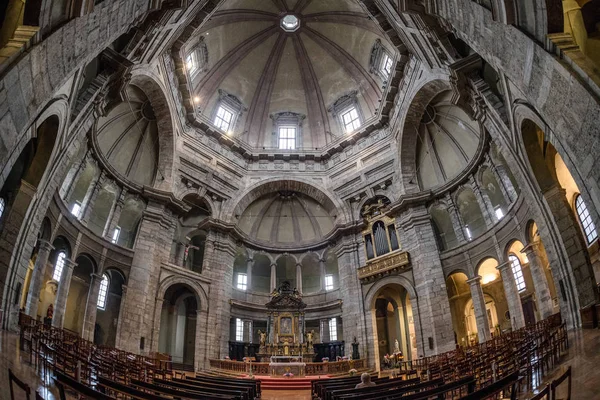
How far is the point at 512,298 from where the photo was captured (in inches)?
723

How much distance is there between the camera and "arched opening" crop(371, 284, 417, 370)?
25.1 meters

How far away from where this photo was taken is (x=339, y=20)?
3056 centimetres

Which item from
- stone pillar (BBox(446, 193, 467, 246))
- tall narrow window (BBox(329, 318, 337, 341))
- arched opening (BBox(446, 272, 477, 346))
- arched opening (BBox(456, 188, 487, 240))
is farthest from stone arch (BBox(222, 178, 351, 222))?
arched opening (BBox(446, 272, 477, 346))

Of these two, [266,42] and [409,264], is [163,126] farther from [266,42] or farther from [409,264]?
[409,264]

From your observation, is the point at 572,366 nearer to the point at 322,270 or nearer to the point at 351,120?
the point at 322,270

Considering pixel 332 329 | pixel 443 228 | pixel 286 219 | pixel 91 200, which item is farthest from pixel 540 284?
pixel 91 200

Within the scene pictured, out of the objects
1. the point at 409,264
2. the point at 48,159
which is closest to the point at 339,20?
the point at 409,264

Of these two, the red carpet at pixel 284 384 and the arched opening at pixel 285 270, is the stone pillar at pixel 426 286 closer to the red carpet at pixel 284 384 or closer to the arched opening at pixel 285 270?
the red carpet at pixel 284 384

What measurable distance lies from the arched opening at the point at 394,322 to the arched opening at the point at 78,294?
17827 millimetres

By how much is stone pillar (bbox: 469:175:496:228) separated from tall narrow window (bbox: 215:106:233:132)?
19692 mm

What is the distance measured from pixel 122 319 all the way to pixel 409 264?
17.0 m

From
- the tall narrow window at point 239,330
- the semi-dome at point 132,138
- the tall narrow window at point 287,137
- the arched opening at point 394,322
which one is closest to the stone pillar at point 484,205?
the arched opening at point 394,322

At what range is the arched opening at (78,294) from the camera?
823 inches

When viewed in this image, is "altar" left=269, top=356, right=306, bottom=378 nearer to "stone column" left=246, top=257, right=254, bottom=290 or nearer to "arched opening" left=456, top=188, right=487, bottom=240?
"stone column" left=246, top=257, right=254, bottom=290
